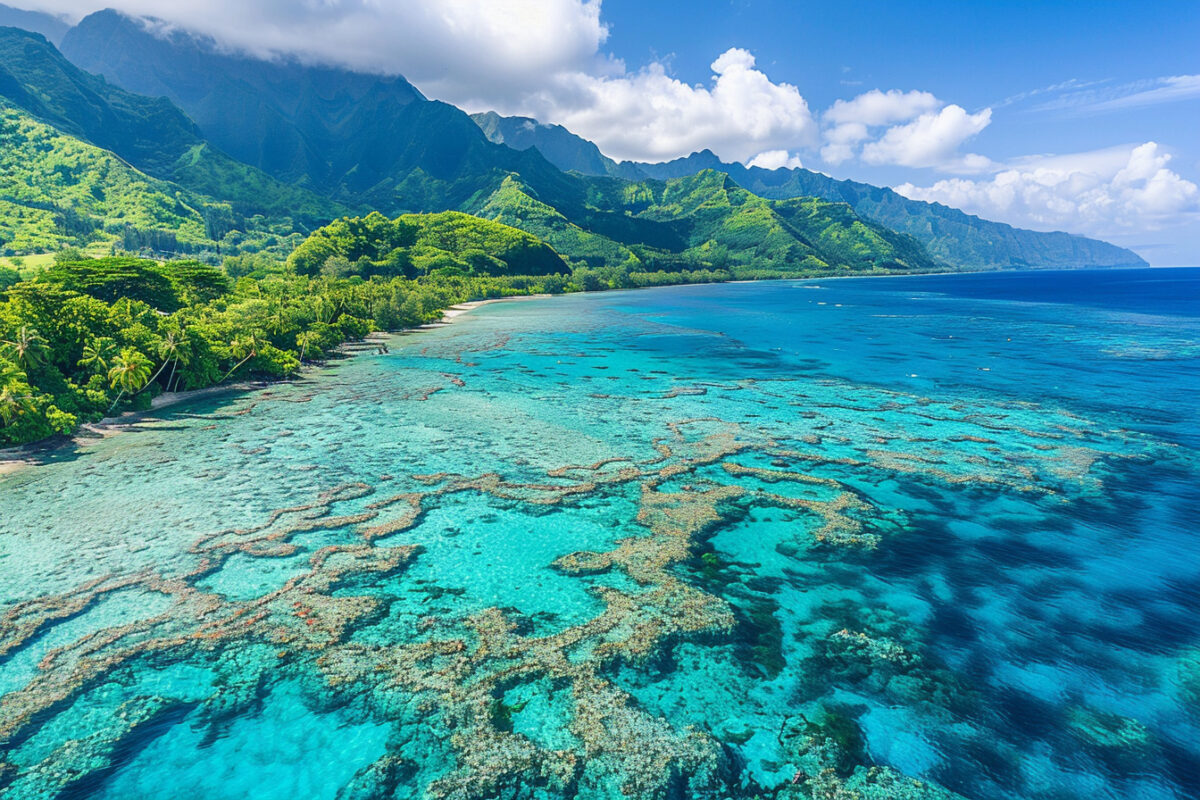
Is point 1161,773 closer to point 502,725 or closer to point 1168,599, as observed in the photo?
point 1168,599

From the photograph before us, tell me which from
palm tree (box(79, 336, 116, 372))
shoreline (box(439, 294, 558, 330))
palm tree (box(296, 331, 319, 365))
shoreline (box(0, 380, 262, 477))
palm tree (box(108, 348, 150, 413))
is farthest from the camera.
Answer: shoreline (box(439, 294, 558, 330))

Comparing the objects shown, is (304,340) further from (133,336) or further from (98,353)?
(98,353)

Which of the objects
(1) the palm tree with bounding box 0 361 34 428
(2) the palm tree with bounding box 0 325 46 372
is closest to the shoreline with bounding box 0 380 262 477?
(1) the palm tree with bounding box 0 361 34 428

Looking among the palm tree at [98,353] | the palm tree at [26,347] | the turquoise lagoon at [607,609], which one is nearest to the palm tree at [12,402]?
the palm tree at [26,347]

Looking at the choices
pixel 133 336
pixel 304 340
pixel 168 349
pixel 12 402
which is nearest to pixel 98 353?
pixel 133 336

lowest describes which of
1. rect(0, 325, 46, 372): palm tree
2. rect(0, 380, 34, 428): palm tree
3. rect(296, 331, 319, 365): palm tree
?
rect(296, 331, 319, 365): palm tree

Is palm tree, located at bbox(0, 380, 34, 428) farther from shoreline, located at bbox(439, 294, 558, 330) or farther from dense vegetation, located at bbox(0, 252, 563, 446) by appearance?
shoreline, located at bbox(439, 294, 558, 330)

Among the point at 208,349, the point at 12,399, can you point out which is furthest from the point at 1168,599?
the point at 208,349
